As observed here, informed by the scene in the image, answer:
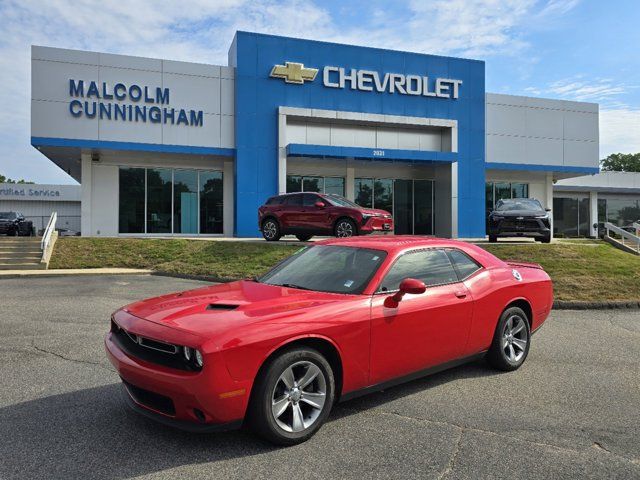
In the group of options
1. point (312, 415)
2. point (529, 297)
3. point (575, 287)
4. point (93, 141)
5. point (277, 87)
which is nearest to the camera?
point (312, 415)

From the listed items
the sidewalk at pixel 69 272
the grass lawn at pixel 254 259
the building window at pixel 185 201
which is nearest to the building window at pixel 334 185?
the building window at pixel 185 201

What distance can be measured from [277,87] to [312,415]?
2090 cm

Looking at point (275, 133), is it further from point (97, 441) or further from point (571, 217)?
point (571, 217)

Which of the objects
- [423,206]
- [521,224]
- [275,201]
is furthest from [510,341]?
[423,206]

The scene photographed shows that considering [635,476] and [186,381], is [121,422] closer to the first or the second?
[186,381]

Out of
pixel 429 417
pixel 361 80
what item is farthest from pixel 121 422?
pixel 361 80

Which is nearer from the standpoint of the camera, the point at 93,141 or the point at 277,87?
the point at 93,141

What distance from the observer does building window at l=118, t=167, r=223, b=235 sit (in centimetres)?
2239

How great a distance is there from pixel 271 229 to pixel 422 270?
12.2 m

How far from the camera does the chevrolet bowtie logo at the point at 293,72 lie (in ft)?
73.7

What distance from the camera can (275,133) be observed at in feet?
74.2

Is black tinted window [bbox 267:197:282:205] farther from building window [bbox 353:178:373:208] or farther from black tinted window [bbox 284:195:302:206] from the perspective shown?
building window [bbox 353:178:373:208]

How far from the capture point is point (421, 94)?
81.4 feet

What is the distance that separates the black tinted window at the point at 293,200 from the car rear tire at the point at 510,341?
10749 mm
